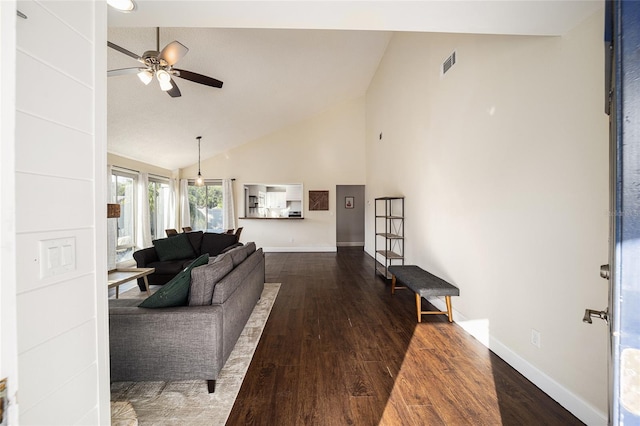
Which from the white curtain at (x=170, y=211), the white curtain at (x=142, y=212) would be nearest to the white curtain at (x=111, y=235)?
the white curtain at (x=142, y=212)

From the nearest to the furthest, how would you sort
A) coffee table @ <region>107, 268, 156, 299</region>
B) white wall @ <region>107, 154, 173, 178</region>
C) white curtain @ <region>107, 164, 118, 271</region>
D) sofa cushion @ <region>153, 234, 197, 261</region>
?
coffee table @ <region>107, 268, 156, 299</region> < sofa cushion @ <region>153, 234, 197, 261</region> < white curtain @ <region>107, 164, 118, 271</region> < white wall @ <region>107, 154, 173, 178</region>

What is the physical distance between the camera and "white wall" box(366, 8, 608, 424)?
156cm

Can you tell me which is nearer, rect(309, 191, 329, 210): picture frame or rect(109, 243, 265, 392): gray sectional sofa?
rect(109, 243, 265, 392): gray sectional sofa

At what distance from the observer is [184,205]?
25.1 ft

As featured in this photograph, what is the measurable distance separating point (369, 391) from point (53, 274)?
1.90 meters

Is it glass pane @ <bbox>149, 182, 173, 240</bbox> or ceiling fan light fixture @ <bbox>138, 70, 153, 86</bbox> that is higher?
ceiling fan light fixture @ <bbox>138, 70, 153, 86</bbox>

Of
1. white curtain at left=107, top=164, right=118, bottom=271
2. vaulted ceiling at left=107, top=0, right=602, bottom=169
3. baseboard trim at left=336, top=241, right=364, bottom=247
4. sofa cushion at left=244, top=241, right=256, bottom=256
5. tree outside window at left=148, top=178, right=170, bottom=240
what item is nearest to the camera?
vaulted ceiling at left=107, top=0, right=602, bottom=169

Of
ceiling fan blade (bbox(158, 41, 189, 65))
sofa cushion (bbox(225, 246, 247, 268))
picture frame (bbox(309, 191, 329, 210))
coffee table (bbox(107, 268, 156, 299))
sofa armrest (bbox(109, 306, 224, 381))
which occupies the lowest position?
sofa armrest (bbox(109, 306, 224, 381))

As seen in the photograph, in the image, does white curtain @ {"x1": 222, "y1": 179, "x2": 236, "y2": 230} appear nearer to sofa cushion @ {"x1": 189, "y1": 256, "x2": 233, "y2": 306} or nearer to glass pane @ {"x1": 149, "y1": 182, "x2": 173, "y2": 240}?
glass pane @ {"x1": 149, "y1": 182, "x2": 173, "y2": 240}

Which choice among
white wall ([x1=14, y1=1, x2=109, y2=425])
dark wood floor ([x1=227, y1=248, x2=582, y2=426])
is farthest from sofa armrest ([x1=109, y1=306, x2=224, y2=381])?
white wall ([x1=14, y1=1, x2=109, y2=425])

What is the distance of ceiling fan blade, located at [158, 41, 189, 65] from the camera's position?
2398mm

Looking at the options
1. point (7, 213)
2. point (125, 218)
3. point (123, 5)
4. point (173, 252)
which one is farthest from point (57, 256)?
point (125, 218)

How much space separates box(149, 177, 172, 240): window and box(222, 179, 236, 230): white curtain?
1532 mm

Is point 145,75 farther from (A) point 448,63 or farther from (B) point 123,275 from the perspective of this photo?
(A) point 448,63
